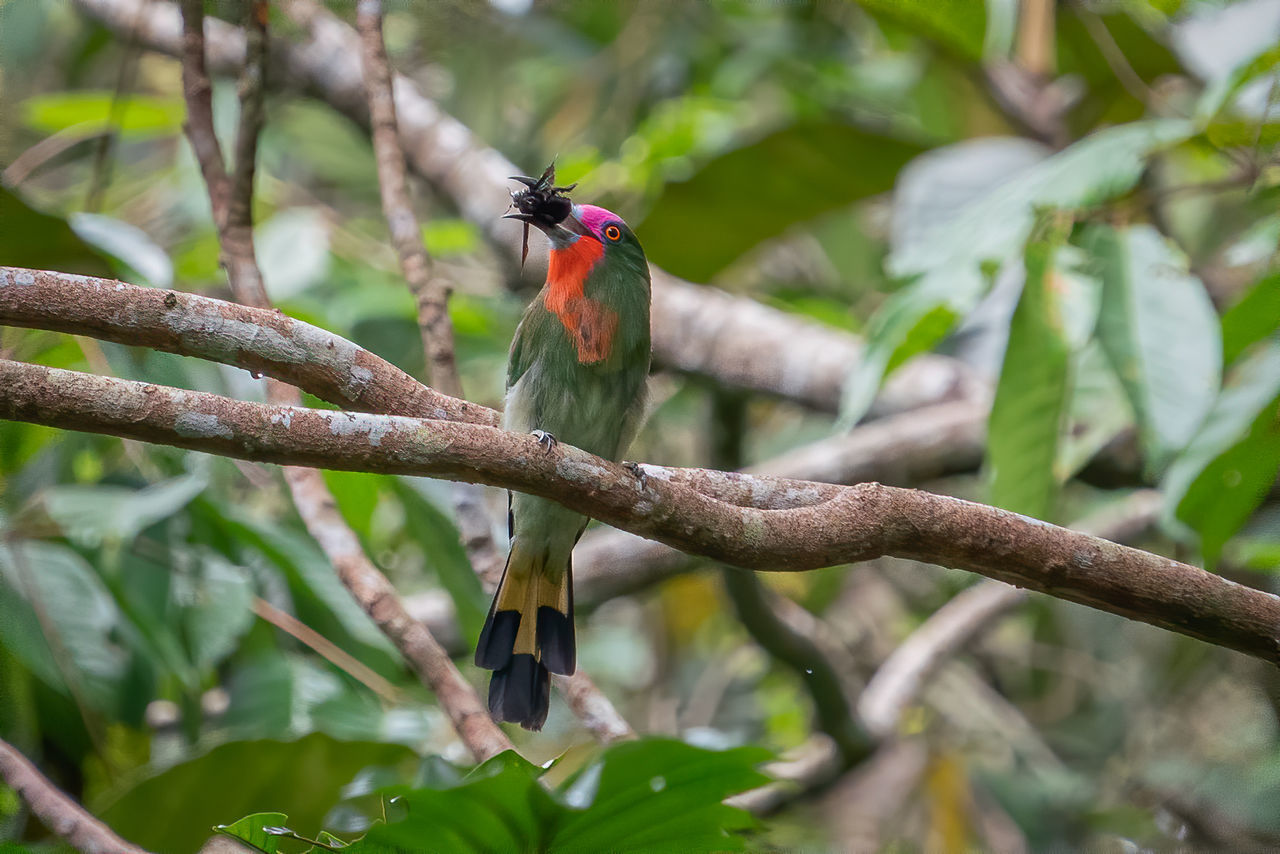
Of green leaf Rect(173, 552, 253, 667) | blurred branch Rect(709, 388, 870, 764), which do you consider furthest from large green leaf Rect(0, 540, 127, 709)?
blurred branch Rect(709, 388, 870, 764)

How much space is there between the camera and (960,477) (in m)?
4.57

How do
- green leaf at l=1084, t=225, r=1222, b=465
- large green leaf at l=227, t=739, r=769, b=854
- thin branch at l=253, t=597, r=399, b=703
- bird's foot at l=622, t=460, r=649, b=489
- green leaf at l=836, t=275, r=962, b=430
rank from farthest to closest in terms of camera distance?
1. thin branch at l=253, t=597, r=399, b=703
2. green leaf at l=1084, t=225, r=1222, b=465
3. green leaf at l=836, t=275, r=962, b=430
4. bird's foot at l=622, t=460, r=649, b=489
5. large green leaf at l=227, t=739, r=769, b=854

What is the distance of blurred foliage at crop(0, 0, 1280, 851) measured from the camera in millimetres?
2656

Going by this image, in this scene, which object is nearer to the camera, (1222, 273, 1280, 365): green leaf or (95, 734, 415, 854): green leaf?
(1222, 273, 1280, 365): green leaf

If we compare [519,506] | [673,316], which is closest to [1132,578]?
[519,506]

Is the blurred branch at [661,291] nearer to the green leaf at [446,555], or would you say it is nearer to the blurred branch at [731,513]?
the green leaf at [446,555]

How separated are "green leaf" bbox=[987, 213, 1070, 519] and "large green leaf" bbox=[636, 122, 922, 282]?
7.12 feet

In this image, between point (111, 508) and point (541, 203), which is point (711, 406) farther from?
point (111, 508)

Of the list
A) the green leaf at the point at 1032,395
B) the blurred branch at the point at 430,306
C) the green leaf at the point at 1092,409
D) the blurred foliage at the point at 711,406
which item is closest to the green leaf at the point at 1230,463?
the blurred foliage at the point at 711,406

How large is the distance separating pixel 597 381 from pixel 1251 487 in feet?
4.67

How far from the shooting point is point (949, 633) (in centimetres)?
434

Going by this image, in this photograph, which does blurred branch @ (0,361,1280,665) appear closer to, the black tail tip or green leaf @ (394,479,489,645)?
the black tail tip

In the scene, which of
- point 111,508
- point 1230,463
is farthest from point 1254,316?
point 111,508

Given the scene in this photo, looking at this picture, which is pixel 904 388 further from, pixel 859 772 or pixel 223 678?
pixel 223 678
